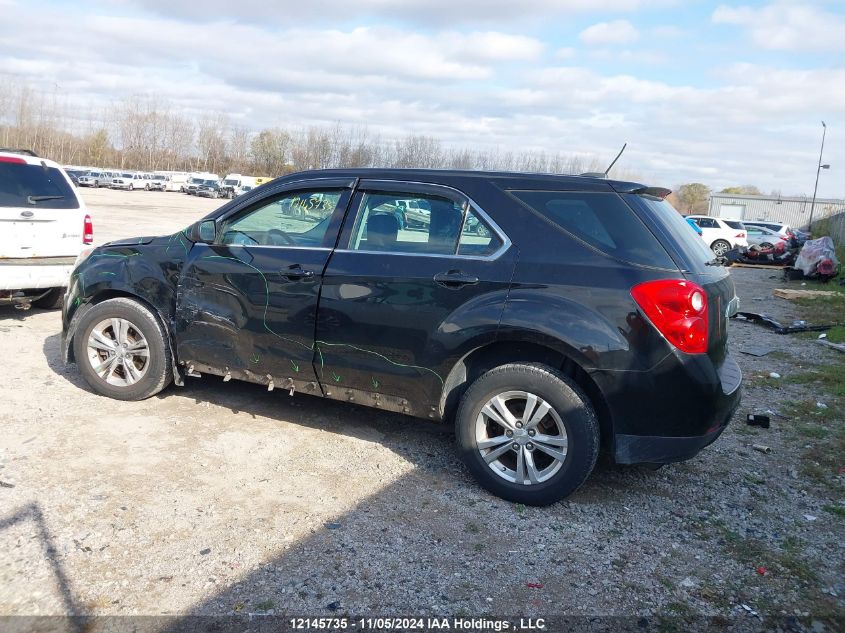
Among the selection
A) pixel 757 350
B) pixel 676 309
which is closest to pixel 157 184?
pixel 757 350

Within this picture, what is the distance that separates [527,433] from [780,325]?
8.07 metres

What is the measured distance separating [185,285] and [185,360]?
561 mm

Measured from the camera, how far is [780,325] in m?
10.2

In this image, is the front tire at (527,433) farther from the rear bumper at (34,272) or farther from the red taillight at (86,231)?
the red taillight at (86,231)

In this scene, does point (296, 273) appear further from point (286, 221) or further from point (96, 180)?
point (96, 180)

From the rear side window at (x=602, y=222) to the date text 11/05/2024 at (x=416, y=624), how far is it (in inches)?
76.9

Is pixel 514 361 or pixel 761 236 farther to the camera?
pixel 761 236

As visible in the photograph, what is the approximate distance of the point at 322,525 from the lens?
3.55 metres

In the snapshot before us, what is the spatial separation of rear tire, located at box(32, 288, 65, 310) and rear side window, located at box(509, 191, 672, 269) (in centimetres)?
648

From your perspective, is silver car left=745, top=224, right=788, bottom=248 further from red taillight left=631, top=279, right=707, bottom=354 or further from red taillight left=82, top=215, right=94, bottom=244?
red taillight left=631, top=279, right=707, bottom=354

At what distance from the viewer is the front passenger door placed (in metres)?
4.41

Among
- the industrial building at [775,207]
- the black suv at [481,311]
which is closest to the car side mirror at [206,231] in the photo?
the black suv at [481,311]

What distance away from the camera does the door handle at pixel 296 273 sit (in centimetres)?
435

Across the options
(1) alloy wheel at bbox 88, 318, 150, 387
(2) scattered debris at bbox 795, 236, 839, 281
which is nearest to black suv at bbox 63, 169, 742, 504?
(1) alloy wheel at bbox 88, 318, 150, 387
